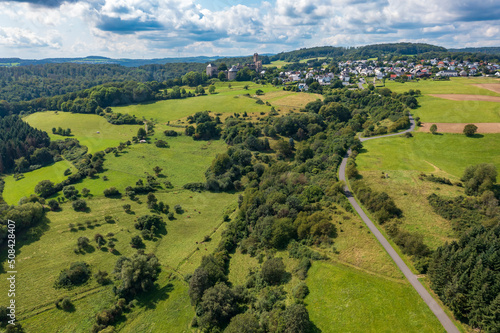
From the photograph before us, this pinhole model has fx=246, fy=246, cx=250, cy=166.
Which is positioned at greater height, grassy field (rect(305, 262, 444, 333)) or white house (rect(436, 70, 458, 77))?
white house (rect(436, 70, 458, 77))

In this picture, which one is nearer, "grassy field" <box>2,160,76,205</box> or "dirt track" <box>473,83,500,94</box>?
"grassy field" <box>2,160,76,205</box>

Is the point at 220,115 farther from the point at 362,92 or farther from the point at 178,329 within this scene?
the point at 178,329

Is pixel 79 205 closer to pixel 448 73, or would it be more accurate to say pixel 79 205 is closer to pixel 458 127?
pixel 458 127

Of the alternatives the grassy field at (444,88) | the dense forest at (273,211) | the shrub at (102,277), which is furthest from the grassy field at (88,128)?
the grassy field at (444,88)

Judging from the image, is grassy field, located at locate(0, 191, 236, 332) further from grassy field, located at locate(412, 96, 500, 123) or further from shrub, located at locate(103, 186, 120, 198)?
grassy field, located at locate(412, 96, 500, 123)

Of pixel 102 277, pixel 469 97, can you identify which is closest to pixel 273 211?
pixel 102 277

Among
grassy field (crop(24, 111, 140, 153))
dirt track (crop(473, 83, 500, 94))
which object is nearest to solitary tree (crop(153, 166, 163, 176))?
grassy field (crop(24, 111, 140, 153))
